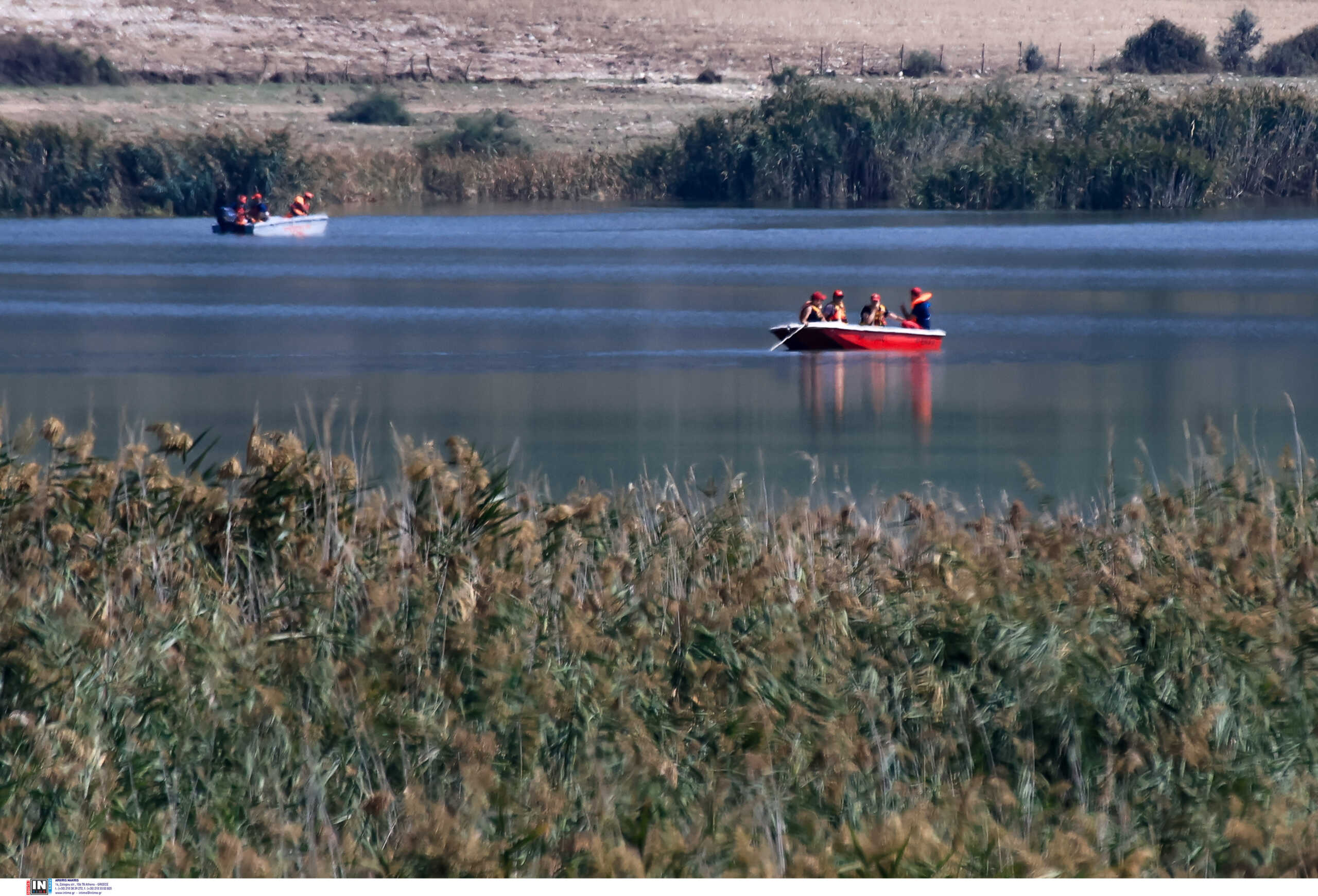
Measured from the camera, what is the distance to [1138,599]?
7727mm

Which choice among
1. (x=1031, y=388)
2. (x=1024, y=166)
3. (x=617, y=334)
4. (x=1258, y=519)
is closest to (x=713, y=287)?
(x=617, y=334)

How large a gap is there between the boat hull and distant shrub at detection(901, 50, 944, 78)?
4953 centimetres

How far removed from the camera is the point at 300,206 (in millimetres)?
50000

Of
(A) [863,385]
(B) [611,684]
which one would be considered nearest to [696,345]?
(A) [863,385]

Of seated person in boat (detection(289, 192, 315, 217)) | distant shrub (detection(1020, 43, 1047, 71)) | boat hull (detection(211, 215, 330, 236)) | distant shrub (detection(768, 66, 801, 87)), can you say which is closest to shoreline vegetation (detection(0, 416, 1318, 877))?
boat hull (detection(211, 215, 330, 236))

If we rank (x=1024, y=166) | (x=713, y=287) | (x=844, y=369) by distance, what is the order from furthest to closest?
(x=1024, y=166) < (x=713, y=287) < (x=844, y=369)

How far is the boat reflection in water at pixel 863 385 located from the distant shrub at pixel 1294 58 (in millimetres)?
66690

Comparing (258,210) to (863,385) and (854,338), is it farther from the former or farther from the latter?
(863,385)

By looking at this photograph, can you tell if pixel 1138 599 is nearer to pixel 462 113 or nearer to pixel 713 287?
pixel 713 287

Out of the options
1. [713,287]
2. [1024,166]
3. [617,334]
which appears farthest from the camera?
[1024,166]

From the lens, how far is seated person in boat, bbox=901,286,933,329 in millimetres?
25328

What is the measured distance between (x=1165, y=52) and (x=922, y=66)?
1169 cm

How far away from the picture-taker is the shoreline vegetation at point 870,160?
170 ft
